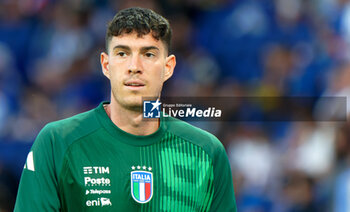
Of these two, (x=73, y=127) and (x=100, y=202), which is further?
A: (x=73, y=127)

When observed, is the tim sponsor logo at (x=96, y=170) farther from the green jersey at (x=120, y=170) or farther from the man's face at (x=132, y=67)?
the man's face at (x=132, y=67)

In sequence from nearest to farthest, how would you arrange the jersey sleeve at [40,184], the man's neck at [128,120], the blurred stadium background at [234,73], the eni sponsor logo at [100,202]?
the jersey sleeve at [40,184], the eni sponsor logo at [100,202], the man's neck at [128,120], the blurred stadium background at [234,73]

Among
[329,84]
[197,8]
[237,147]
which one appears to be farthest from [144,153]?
[197,8]

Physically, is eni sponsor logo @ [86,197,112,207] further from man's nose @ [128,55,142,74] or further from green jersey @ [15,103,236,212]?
man's nose @ [128,55,142,74]

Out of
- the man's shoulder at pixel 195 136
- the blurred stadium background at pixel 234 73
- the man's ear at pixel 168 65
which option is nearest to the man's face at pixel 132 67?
the man's ear at pixel 168 65

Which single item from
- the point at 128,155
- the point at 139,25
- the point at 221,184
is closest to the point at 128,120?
the point at 128,155

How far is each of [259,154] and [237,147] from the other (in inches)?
10.7

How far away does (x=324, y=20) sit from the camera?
888 centimetres

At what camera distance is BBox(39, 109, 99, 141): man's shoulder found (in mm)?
3514

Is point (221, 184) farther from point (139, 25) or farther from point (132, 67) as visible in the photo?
point (139, 25)

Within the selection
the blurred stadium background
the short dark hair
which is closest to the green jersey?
the short dark hair

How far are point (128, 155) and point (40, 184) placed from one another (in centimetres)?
53

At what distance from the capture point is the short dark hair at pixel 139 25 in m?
3.57

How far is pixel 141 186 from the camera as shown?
3.56m
